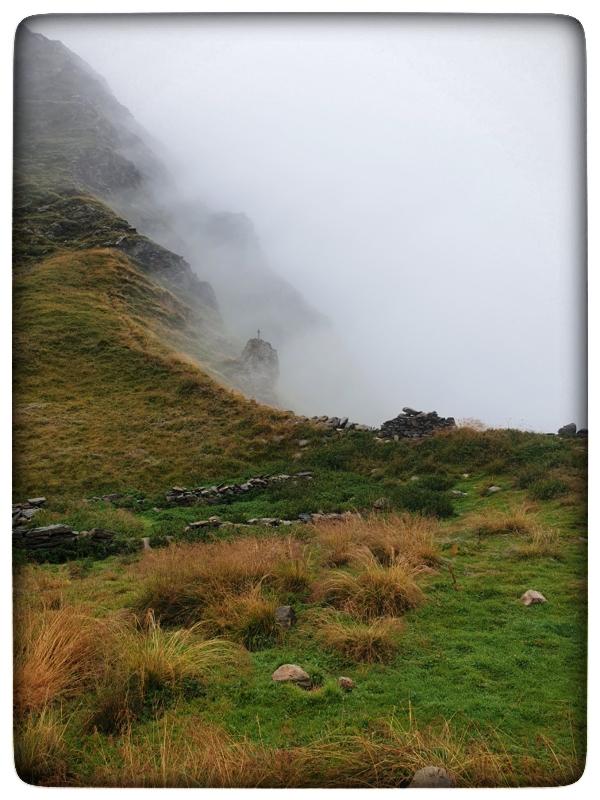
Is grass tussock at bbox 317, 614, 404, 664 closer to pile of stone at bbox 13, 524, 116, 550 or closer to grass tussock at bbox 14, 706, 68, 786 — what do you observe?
grass tussock at bbox 14, 706, 68, 786

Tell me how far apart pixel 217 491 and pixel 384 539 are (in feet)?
12.3

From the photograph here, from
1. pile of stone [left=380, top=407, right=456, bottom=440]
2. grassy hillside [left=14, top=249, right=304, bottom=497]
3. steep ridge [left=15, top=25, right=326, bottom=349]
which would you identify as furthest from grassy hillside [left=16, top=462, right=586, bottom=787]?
steep ridge [left=15, top=25, right=326, bottom=349]

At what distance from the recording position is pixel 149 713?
3.23 m

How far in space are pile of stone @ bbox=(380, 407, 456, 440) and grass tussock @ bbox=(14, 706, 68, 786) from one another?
5.10m

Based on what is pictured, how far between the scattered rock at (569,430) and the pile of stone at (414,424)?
1.98 meters

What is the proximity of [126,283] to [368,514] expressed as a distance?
8153 mm

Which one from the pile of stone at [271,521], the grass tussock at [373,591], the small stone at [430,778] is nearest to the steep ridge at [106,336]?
the pile of stone at [271,521]

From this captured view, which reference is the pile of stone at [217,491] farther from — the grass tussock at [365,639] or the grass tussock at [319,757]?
the grass tussock at [319,757]

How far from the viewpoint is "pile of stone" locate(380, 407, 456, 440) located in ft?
22.9

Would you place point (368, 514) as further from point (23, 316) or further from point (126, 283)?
point (126, 283)

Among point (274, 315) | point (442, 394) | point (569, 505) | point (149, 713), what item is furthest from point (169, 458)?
point (569, 505)

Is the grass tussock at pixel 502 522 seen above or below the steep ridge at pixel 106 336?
below

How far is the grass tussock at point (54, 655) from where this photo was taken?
358cm

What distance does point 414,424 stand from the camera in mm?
7441
